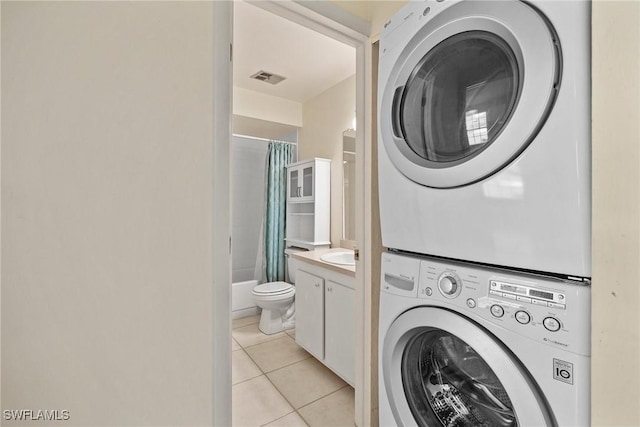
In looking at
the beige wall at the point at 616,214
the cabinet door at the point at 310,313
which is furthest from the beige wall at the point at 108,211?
the beige wall at the point at 616,214

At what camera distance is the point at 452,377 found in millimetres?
877

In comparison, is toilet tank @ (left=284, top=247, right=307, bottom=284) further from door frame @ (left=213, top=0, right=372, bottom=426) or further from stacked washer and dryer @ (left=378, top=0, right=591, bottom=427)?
stacked washer and dryer @ (left=378, top=0, right=591, bottom=427)

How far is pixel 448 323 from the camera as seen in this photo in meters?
0.77

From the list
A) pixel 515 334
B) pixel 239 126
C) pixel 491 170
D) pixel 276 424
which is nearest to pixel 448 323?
pixel 515 334

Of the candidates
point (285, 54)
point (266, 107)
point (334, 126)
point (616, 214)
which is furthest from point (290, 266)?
point (616, 214)

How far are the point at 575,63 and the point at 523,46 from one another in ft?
0.38

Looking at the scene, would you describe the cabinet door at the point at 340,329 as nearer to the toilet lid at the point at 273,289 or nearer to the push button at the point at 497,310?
the toilet lid at the point at 273,289

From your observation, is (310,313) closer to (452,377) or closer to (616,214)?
(452,377)

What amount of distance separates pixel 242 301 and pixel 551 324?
2.95 meters

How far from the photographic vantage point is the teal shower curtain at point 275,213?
3.27 metres

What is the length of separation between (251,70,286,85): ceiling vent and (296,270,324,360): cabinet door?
189cm

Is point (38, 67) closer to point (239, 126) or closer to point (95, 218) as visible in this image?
point (95, 218)

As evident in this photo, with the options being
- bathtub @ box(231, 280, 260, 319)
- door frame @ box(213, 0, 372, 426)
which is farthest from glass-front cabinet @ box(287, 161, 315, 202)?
door frame @ box(213, 0, 372, 426)

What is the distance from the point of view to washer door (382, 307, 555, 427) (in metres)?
0.64
